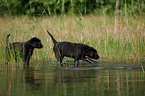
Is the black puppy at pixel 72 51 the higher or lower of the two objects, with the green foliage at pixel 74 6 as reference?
lower

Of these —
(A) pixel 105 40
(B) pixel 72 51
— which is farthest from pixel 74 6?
(B) pixel 72 51

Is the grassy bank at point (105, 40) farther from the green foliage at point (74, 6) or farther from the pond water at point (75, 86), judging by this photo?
the pond water at point (75, 86)

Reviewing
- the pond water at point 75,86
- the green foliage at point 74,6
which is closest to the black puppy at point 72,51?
the green foliage at point 74,6

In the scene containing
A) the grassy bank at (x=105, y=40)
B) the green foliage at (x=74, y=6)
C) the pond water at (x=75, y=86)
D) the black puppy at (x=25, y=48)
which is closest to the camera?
the pond water at (x=75, y=86)

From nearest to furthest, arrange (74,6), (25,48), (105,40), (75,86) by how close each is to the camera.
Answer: (75,86) → (25,48) → (105,40) → (74,6)

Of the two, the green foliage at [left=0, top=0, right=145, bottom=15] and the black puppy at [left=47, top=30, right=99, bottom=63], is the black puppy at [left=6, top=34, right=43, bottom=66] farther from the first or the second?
the green foliage at [left=0, top=0, right=145, bottom=15]

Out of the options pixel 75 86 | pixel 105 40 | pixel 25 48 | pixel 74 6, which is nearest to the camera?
pixel 75 86

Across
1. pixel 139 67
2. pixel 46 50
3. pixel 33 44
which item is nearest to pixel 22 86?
pixel 139 67

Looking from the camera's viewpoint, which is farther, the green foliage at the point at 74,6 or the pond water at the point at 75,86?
the green foliage at the point at 74,6

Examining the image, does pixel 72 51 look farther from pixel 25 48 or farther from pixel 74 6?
pixel 74 6

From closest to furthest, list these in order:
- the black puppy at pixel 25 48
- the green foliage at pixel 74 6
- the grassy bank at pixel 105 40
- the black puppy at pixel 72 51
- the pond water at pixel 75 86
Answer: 1. the pond water at pixel 75 86
2. the black puppy at pixel 25 48
3. the black puppy at pixel 72 51
4. the grassy bank at pixel 105 40
5. the green foliage at pixel 74 6

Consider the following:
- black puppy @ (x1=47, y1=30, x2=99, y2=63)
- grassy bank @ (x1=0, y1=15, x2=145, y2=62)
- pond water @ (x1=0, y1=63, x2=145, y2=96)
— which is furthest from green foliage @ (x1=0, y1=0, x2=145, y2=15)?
pond water @ (x1=0, y1=63, x2=145, y2=96)

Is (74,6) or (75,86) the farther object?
(74,6)

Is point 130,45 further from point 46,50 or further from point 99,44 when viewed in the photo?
point 46,50
